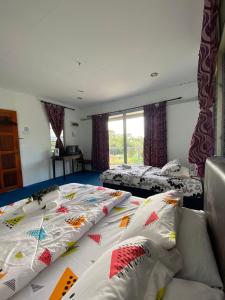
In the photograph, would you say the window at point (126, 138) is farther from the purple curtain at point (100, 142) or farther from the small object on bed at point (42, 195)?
the small object on bed at point (42, 195)

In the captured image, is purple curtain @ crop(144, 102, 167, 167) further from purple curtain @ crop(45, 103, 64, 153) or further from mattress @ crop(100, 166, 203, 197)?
purple curtain @ crop(45, 103, 64, 153)

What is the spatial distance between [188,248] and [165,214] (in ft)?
0.67

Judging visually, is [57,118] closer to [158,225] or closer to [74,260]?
[74,260]

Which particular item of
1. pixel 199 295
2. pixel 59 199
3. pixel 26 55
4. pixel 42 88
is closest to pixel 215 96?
pixel 199 295

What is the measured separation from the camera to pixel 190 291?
1.98 ft

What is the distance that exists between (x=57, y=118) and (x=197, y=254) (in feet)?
15.4

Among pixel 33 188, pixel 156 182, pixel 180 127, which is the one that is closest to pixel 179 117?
pixel 180 127

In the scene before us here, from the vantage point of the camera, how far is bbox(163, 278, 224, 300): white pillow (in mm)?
576

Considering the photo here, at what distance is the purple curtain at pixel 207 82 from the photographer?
4.05 feet

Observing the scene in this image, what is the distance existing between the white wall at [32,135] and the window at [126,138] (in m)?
2.01

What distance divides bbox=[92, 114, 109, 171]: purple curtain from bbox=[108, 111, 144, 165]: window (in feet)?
0.59

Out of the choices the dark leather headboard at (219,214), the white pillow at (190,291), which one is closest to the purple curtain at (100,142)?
the dark leather headboard at (219,214)

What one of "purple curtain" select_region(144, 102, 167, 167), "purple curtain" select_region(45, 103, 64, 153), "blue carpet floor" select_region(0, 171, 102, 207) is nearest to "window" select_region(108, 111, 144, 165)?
"purple curtain" select_region(144, 102, 167, 167)

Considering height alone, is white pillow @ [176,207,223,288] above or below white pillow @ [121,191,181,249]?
below
